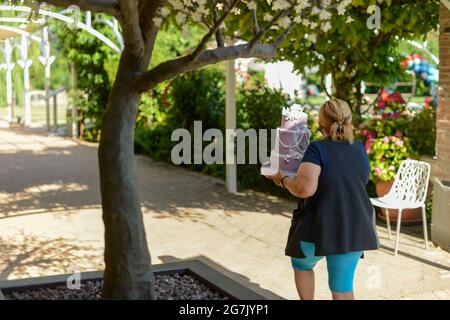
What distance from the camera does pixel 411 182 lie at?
25.4 feet

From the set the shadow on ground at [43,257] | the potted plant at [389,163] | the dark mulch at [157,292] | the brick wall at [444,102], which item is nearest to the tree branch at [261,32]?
the dark mulch at [157,292]

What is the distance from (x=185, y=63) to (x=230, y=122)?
682cm

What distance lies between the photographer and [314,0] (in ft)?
14.5

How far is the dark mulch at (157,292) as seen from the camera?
4.49 metres

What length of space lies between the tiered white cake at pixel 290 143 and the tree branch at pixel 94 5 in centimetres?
110

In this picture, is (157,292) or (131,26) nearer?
(131,26)

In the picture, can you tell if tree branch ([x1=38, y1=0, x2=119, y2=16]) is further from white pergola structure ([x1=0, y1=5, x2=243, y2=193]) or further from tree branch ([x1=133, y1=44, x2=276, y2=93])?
tree branch ([x1=133, y1=44, x2=276, y2=93])

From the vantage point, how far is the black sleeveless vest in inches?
167

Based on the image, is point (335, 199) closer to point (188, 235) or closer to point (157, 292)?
point (157, 292)

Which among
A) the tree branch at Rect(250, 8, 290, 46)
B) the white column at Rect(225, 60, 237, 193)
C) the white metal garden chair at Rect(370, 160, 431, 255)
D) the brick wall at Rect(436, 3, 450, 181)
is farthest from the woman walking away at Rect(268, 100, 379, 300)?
the white column at Rect(225, 60, 237, 193)

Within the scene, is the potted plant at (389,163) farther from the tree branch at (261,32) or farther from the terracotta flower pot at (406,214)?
the tree branch at (261,32)

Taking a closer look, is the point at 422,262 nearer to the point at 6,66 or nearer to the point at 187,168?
the point at 187,168

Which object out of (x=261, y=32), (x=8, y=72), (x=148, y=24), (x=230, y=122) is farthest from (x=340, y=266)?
(x=8, y=72)
